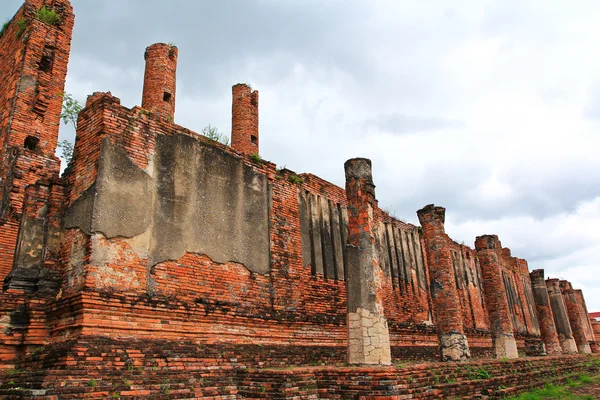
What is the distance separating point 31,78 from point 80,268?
750 centimetres

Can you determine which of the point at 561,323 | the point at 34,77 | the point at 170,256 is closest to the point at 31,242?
the point at 170,256

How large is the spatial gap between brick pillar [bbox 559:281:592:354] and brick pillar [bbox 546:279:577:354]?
1.38 m

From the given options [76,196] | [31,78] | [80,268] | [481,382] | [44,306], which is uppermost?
[31,78]

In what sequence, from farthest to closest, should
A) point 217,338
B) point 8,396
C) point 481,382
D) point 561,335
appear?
point 561,335
point 481,382
point 217,338
point 8,396

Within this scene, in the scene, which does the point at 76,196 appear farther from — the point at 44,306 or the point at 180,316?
the point at 180,316

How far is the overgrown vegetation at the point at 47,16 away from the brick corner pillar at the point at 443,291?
11.5 metres

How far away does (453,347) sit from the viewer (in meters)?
12.7

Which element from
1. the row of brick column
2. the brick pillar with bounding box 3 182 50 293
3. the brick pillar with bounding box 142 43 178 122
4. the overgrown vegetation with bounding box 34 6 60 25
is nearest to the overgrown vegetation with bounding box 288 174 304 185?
the row of brick column

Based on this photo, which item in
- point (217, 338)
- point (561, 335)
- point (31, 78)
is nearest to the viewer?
point (217, 338)

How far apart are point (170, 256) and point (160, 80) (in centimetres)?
569

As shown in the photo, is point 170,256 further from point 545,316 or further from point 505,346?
point 545,316

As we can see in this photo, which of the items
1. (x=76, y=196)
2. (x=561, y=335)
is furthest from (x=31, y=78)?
(x=561, y=335)

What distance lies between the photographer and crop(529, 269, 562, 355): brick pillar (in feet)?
70.8

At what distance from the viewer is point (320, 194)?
12.8 m
